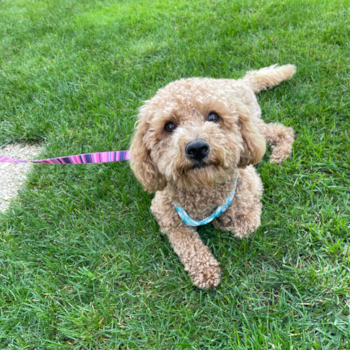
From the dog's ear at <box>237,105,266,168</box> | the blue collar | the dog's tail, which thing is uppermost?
the dog's ear at <box>237,105,266,168</box>

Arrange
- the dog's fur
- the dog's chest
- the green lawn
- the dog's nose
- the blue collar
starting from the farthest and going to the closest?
1. the blue collar
2. the dog's chest
3. the green lawn
4. the dog's fur
5. the dog's nose

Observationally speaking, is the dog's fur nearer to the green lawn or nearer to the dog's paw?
the dog's paw

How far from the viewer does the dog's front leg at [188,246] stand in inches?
88.4

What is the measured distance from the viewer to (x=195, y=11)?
5.68 meters

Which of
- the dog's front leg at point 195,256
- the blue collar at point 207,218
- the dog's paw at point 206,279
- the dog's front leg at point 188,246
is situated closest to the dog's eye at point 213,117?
the blue collar at point 207,218

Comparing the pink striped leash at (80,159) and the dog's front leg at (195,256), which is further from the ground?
the pink striped leash at (80,159)

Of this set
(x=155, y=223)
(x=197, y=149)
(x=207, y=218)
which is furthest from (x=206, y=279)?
(x=197, y=149)

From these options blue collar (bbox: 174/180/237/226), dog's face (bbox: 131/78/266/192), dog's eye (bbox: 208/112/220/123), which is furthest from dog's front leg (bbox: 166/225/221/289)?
dog's eye (bbox: 208/112/220/123)

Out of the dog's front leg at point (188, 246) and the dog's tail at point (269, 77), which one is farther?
the dog's tail at point (269, 77)

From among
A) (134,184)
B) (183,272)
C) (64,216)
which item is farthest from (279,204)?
(64,216)

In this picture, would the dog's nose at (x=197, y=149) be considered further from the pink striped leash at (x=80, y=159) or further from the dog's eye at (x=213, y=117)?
the pink striped leash at (x=80, y=159)

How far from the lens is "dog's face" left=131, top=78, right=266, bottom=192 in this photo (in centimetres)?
187

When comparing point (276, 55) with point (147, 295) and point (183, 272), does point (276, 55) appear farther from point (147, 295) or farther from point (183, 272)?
point (147, 295)

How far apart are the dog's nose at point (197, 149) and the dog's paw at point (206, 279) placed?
3.15 feet
